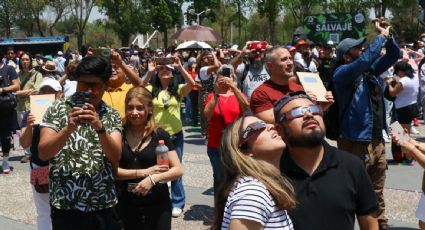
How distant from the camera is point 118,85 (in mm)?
5855

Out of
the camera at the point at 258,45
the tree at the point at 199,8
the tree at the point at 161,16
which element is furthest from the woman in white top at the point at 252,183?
the tree at the point at 199,8

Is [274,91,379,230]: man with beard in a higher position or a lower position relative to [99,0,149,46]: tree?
lower

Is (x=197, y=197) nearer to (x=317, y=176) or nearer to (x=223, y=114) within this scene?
(x=223, y=114)

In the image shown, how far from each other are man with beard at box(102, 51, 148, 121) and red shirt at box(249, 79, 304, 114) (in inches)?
46.4

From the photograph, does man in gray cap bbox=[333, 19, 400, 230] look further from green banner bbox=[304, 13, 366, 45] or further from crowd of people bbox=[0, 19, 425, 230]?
green banner bbox=[304, 13, 366, 45]

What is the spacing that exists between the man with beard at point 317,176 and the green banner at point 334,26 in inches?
967

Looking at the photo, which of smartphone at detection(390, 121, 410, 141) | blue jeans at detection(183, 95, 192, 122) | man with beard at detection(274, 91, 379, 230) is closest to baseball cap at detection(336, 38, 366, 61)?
smartphone at detection(390, 121, 410, 141)

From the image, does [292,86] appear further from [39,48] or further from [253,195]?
[39,48]

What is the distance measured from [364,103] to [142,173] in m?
2.27

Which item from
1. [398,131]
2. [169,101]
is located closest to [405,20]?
[169,101]

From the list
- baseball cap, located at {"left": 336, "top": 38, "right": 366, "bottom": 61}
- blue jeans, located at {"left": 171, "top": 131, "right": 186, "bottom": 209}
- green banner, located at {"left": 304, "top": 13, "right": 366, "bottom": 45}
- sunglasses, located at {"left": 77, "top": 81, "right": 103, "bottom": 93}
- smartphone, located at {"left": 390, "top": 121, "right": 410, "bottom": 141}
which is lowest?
blue jeans, located at {"left": 171, "top": 131, "right": 186, "bottom": 209}

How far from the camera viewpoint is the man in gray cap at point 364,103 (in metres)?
5.48

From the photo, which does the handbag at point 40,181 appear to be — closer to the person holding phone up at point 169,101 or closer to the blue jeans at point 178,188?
the person holding phone up at point 169,101

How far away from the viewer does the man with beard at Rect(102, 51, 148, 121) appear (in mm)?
5648
